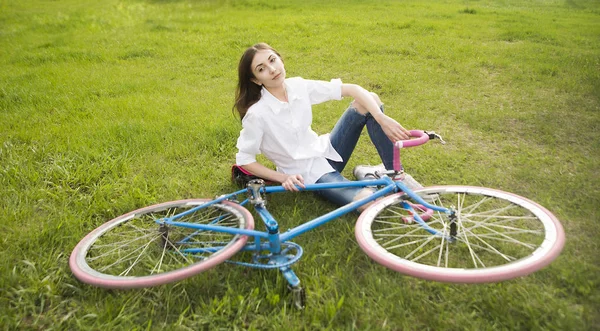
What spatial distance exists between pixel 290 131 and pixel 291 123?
0.18 ft

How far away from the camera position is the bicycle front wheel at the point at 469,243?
2.00 meters

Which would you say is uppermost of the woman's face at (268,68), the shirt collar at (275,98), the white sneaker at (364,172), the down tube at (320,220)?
the woman's face at (268,68)

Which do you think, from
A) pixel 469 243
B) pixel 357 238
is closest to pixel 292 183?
pixel 357 238

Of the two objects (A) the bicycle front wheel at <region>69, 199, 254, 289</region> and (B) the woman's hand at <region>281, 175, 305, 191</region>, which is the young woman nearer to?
(B) the woman's hand at <region>281, 175, 305, 191</region>

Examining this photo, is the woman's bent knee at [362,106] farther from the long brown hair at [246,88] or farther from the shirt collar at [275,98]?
the long brown hair at [246,88]

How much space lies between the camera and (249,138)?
3.06m

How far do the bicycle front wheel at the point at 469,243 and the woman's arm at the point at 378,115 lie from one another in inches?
16.0

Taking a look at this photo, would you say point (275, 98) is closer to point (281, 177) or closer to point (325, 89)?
point (325, 89)

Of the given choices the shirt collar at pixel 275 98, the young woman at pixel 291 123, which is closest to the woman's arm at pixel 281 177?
the young woman at pixel 291 123

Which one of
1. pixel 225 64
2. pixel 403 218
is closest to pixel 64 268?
pixel 403 218

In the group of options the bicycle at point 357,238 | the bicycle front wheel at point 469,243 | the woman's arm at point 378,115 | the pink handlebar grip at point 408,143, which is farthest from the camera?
the woman's arm at point 378,115

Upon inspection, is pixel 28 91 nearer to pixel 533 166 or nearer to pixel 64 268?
pixel 64 268

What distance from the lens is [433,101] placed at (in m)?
5.42

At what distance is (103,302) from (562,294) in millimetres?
2417
